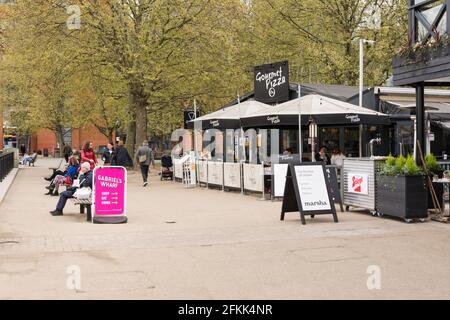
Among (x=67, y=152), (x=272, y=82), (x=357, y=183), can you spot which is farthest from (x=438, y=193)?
(x=67, y=152)

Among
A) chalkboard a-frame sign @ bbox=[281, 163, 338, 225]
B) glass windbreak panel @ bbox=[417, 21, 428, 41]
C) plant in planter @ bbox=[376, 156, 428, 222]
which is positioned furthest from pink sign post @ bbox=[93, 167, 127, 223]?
glass windbreak panel @ bbox=[417, 21, 428, 41]

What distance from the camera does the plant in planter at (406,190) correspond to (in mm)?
11227

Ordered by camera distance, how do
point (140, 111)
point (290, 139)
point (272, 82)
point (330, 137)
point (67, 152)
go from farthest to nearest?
1. point (67, 152)
2. point (140, 111)
3. point (290, 139)
4. point (330, 137)
5. point (272, 82)

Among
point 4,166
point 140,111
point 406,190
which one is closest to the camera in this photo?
point 406,190

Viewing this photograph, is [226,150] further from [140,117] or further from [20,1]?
[20,1]

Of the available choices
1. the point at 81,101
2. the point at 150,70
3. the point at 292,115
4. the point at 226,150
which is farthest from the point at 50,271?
the point at 81,101

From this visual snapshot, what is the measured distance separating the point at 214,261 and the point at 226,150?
66.9 ft

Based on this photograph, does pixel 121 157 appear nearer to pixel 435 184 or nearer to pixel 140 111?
pixel 140 111

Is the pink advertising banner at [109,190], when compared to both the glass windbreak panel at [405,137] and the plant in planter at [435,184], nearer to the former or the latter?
the plant in planter at [435,184]

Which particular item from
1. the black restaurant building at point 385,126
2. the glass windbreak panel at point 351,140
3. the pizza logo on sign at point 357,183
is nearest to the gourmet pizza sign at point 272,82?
the black restaurant building at point 385,126

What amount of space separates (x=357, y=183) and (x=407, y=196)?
1677 mm

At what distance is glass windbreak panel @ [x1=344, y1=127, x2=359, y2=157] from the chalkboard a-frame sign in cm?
1079

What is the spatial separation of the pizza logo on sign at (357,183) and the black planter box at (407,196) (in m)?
0.97

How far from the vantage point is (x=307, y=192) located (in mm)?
11562
